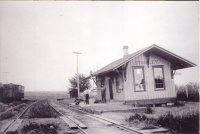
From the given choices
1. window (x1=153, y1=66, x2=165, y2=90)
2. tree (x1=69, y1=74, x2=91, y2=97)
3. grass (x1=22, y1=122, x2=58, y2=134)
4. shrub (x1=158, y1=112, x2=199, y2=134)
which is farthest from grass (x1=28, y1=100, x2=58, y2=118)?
tree (x1=69, y1=74, x2=91, y2=97)

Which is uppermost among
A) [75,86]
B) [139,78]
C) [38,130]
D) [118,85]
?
[75,86]

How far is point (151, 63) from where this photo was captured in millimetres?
16000

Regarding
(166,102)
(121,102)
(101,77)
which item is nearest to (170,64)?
(166,102)

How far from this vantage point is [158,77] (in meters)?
16.1

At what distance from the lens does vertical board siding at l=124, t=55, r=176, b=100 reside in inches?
605

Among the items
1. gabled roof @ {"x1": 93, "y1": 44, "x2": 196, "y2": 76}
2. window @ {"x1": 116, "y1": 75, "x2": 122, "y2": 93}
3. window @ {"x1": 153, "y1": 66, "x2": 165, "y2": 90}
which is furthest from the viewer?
window @ {"x1": 116, "y1": 75, "x2": 122, "y2": 93}

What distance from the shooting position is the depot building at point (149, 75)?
15.3m

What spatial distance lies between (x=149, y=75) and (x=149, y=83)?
0.50 meters

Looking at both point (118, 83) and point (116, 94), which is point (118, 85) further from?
point (116, 94)

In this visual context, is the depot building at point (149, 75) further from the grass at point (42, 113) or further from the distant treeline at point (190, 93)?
the grass at point (42, 113)

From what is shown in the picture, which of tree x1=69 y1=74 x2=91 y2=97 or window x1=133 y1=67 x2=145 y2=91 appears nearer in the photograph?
window x1=133 y1=67 x2=145 y2=91

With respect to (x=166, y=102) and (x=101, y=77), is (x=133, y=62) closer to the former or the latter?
(x=166, y=102)

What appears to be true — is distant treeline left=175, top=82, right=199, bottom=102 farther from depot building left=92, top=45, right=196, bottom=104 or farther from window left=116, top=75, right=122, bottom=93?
window left=116, top=75, right=122, bottom=93

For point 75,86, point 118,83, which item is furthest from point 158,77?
point 75,86
